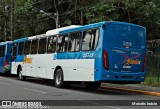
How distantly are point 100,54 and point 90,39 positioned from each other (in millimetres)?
1137

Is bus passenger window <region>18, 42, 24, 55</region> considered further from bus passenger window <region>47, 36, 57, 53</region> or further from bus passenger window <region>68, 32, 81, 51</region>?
bus passenger window <region>68, 32, 81, 51</region>

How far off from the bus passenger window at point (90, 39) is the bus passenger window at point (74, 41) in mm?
541

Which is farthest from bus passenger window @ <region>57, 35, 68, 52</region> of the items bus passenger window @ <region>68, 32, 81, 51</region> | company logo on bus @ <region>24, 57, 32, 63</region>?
company logo on bus @ <region>24, 57, 32, 63</region>

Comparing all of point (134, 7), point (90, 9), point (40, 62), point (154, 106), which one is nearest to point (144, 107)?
point (154, 106)

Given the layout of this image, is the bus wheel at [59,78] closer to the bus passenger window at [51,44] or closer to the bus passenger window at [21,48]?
the bus passenger window at [51,44]

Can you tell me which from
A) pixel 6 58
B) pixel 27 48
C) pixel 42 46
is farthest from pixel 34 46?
pixel 6 58

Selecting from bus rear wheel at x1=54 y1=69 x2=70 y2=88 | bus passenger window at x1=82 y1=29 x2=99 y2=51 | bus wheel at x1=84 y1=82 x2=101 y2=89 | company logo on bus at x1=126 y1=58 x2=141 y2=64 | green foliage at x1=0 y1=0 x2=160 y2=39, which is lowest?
bus wheel at x1=84 y1=82 x2=101 y2=89

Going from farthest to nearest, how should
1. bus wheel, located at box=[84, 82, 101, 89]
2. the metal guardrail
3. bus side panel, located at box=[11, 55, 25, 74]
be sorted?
bus side panel, located at box=[11, 55, 25, 74] → the metal guardrail → bus wheel, located at box=[84, 82, 101, 89]

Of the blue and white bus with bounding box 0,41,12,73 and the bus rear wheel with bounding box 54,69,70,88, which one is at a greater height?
the blue and white bus with bounding box 0,41,12,73

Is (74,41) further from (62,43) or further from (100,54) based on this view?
(100,54)

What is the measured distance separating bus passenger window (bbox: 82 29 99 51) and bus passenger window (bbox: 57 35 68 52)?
6.37 feet

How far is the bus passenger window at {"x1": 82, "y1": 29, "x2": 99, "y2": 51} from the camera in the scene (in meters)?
16.0

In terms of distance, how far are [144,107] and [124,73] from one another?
4.38 meters

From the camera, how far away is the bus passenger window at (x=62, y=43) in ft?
61.0
